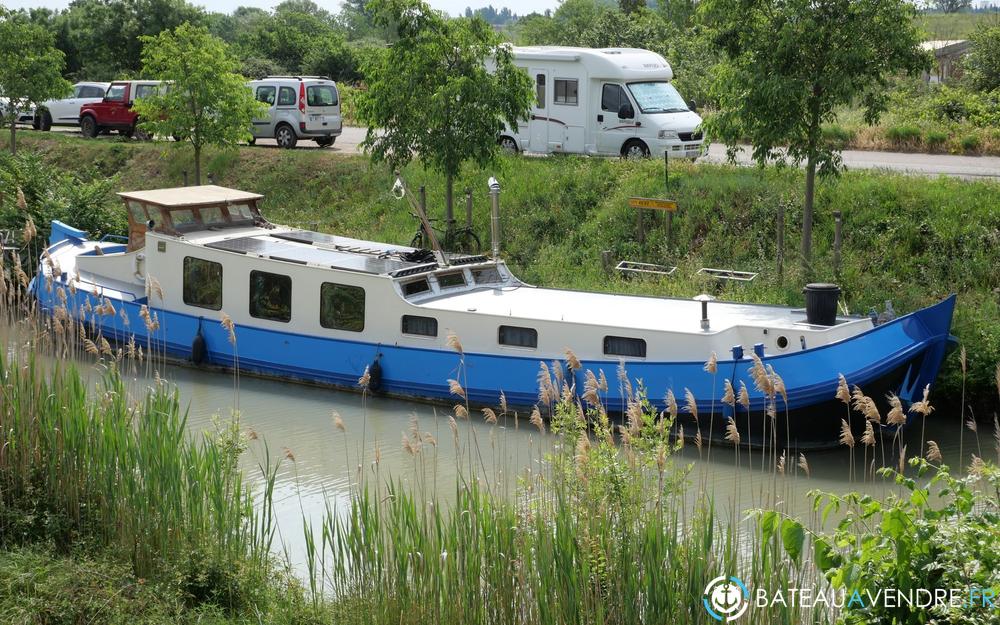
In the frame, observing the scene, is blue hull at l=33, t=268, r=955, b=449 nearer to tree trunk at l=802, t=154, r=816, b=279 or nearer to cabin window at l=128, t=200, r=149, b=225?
cabin window at l=128, t=200, r=149, b=225

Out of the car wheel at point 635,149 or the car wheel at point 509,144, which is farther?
the car wheel at point 509,144

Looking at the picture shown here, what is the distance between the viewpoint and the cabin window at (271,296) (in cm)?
Result: 1603

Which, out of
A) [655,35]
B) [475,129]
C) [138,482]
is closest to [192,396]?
[475,129]

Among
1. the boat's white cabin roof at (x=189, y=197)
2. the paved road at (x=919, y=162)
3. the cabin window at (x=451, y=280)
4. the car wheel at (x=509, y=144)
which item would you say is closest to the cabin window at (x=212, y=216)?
the boat's white cabin roof at (x=189, y=197)

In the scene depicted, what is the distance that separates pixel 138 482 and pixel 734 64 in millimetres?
10668

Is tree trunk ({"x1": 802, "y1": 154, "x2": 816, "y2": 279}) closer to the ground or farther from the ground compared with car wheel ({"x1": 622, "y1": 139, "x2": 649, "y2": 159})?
closer to the ground

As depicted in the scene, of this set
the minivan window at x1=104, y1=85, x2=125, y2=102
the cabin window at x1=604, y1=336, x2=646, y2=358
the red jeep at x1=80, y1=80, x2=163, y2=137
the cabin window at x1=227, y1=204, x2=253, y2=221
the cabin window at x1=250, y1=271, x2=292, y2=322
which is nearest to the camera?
the cabin window at x1=604, y1=336, x2=646, y2=358

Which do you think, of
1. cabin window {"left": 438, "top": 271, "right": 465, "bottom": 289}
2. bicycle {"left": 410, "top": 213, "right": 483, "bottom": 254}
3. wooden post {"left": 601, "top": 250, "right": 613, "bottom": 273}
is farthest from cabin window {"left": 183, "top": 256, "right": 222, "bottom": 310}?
wooden post {"left": 601, "top": 250, "right": 613, "bottom": 273}

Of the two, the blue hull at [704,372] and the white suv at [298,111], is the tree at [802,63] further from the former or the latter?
the white suv at [298,111]

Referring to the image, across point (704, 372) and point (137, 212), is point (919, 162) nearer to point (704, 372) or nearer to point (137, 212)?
point (704, 372)

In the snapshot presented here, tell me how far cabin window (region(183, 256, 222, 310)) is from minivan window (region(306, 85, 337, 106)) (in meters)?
12.8

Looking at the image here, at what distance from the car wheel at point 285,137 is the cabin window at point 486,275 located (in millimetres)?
14017

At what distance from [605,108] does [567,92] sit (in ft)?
3.13

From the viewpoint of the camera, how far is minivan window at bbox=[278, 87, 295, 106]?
28984 millimetres
